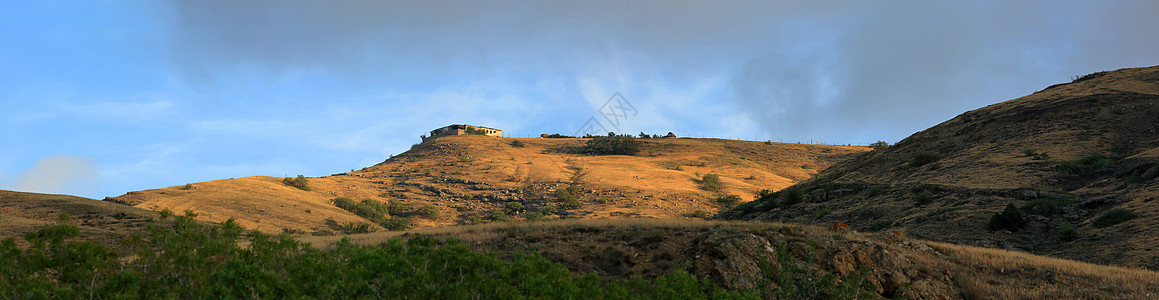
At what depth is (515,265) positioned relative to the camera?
23.6ft

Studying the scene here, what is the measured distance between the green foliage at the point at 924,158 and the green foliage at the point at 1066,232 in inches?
575

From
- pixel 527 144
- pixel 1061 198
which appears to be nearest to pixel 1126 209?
pixel 1061 198

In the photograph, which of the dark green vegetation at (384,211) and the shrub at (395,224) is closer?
the shrub at (395,224)

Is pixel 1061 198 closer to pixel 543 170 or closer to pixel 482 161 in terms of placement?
pixel 543 170

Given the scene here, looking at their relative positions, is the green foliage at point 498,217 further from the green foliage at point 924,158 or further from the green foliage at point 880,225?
the green foliage at point 924,158

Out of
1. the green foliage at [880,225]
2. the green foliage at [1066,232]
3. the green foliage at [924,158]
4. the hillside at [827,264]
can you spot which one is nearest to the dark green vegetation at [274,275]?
the hillside at [827,264]

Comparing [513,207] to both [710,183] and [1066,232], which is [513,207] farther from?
[1066,232]

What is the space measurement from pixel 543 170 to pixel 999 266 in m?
58.6

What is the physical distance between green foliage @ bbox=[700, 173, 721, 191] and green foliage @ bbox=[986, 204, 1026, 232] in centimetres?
3880

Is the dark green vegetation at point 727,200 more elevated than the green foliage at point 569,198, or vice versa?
the green foliage at point 569,198

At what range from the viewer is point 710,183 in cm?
6100

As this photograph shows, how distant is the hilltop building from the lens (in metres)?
109

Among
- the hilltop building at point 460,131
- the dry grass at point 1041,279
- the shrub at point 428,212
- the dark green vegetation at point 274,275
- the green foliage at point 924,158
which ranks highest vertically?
the hilltop building at point 460,131

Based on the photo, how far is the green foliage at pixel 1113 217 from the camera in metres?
18.8
